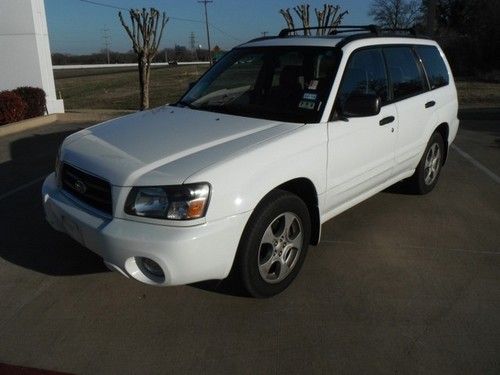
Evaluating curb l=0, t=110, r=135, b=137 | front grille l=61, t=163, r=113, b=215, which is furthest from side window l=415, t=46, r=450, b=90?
curb l=0, t=110, r=135, b=137

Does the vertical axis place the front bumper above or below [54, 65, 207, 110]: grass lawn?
below

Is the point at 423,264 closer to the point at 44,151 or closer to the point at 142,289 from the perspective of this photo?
the point at 142,289

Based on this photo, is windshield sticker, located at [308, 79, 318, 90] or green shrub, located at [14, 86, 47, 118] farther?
green shrub, located at [14, 86, 47, 118]

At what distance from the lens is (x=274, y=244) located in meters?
3.39

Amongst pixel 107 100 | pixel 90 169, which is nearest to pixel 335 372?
pixel 90 169

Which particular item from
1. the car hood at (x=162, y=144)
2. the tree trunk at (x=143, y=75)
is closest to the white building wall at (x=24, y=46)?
the tree trunk at (x=143, y=75)

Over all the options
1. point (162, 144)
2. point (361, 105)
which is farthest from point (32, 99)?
point (361, 105)

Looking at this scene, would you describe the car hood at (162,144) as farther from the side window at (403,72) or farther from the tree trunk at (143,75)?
the tree trunk at (143,75)

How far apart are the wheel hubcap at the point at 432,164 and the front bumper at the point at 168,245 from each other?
3091 mm

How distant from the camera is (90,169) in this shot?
127 inches

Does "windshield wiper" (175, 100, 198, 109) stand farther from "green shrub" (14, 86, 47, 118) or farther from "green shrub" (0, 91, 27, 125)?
"green shrub" (14, 86, 47, 118)

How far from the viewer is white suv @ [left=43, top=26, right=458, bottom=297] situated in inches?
115

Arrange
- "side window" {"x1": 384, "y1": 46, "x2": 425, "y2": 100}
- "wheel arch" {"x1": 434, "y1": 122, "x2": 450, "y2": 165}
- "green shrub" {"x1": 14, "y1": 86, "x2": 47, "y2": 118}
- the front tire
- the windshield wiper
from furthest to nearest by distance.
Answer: "green shrub" {"x1": 14, "y1": 86, "x2": 47, "y2": 118}
"wheel arch" {"x1": 434, "y1": 122, "x2": 450, "y2": 165}
"side window" {"x1": 384, "y1": 46, "x2": 425, "y2": 100}
the windshield wiper
the front tire

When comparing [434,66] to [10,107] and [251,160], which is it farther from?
[10,107]
